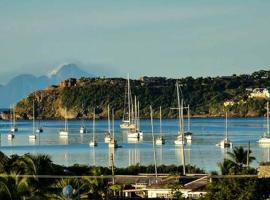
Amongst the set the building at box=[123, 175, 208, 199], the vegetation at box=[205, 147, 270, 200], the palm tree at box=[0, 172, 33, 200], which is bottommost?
the building at box=[123, 175, 208, 199]

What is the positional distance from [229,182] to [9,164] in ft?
29.6

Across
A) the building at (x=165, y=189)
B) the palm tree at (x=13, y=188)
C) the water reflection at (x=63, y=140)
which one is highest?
the water reflection at (x=63, y=140)

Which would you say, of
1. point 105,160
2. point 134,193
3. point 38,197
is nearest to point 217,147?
point 105,160

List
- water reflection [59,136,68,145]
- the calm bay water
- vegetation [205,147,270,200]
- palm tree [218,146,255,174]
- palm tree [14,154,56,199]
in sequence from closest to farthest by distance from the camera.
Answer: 1. palm tree [14,154,56,199]
2. vegetation [205,147,270,200]
3. palm tree [218,146,255,174]
4. the calm bay water
5. water reflection [59,136,68,145]

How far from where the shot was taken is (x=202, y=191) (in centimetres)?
3888

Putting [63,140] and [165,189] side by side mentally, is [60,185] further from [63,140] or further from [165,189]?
[63,140]

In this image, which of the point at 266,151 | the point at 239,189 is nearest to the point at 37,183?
the point at 239,189

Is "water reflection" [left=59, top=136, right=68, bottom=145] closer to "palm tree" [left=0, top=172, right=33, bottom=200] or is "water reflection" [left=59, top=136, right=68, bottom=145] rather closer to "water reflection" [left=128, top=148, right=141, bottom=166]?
"water reflection" [left=128, top=148, right=141, bottom=166]

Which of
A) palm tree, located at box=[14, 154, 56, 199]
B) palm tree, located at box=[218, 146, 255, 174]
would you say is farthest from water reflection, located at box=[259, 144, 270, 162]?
palm tree, located at box=[14, 154, 56, 199]

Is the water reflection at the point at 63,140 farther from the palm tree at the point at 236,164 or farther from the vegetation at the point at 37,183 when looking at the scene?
the vegetation at the point at 37,183

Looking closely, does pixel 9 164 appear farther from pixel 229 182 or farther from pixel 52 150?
pixel 52 150

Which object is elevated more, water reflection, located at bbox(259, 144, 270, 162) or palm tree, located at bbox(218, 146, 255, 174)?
palm tree, located at bbox(218, 146, 255, 174)

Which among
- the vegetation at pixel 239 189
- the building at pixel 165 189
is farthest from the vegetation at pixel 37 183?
the vegetation at pixel 239 189

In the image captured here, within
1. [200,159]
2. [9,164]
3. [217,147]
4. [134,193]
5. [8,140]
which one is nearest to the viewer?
[9,164]
